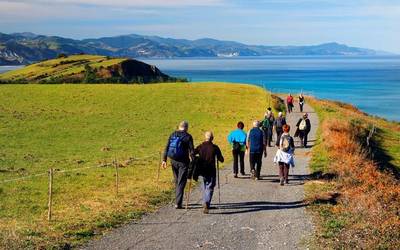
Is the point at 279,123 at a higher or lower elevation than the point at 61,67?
higher

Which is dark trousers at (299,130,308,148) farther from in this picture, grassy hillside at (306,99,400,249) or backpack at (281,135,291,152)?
backpack at (281,135,291,152)

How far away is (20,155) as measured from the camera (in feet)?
101

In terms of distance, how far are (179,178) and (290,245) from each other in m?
4.02

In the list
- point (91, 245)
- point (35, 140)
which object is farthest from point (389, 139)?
point (91, 245)

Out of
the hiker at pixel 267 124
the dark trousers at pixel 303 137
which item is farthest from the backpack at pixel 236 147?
the dark trousers at pixel 303 137

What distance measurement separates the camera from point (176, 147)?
14.4m

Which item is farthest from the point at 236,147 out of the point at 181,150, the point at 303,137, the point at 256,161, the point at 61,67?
the point at 61,67

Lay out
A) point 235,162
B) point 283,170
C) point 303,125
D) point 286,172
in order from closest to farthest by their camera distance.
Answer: point 283,170
point 286,172
point 235,162
point 303,125

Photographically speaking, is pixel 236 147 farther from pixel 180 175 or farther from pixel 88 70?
pixel 88 70

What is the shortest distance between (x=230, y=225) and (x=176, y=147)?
2454 mm

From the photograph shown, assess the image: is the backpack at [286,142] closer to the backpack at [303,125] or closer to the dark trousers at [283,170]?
the dark trousers at [283,170]

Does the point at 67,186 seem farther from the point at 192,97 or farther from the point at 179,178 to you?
the point at 192,97

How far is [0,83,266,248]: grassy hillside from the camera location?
14195mm

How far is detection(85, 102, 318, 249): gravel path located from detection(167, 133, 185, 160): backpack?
59.5 inches
